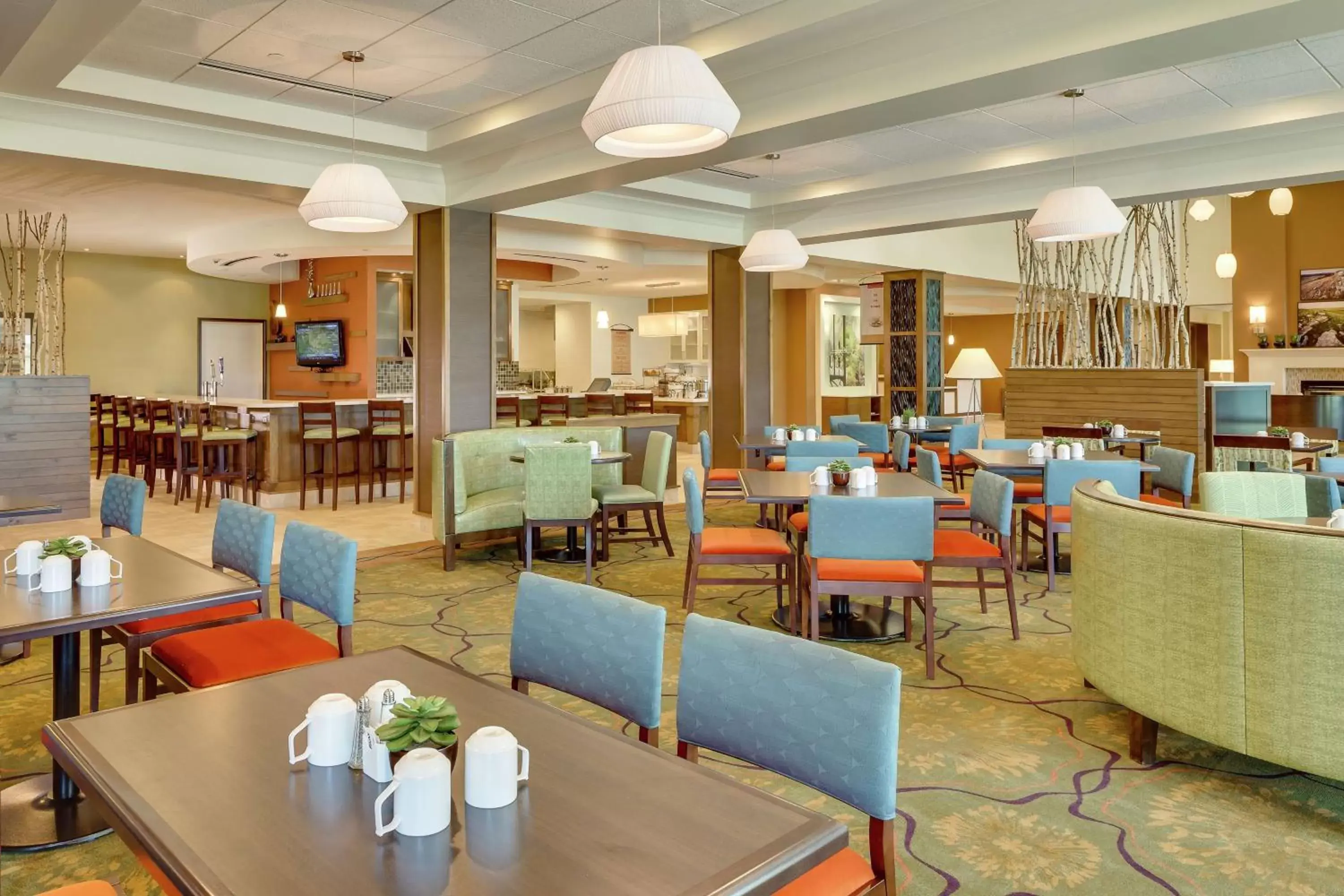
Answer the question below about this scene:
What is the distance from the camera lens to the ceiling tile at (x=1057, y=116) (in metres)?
6.27

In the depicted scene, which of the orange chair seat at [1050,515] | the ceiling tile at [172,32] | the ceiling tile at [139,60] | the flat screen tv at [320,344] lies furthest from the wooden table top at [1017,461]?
the flat screen tv at [320,344]

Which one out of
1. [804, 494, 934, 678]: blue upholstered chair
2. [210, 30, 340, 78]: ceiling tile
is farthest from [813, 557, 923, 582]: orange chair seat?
[210, 30, 340, 78]: ceiling tile

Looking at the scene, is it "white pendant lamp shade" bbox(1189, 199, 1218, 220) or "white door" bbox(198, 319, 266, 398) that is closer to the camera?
"white pendant lamp shade" bbox(1189, 199, 1218, 220)

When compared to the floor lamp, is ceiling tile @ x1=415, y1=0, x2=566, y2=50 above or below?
above

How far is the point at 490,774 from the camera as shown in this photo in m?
1.42

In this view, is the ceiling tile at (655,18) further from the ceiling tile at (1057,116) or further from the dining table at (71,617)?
the dining table at (71,617)

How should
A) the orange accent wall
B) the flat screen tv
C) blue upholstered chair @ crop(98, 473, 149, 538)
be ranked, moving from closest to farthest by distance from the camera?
blue upholstered chair @ crop(98, 473, 149, 538) → the orange accent wall → the flat screen tv

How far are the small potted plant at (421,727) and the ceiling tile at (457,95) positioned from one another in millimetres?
4903

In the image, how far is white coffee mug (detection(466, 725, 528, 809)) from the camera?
1.43 metres

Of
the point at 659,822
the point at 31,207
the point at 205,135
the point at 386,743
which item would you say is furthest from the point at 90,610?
the point at 31,207

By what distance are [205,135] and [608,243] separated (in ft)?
19.1

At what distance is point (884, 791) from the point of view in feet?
5.58

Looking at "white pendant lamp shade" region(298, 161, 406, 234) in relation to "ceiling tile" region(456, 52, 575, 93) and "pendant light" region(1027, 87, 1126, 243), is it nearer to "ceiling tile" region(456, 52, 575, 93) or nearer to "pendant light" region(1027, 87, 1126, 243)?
"ceiling tile" region(456, 52, 575, 93)

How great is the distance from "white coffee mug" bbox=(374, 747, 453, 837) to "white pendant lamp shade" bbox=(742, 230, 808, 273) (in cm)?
627
